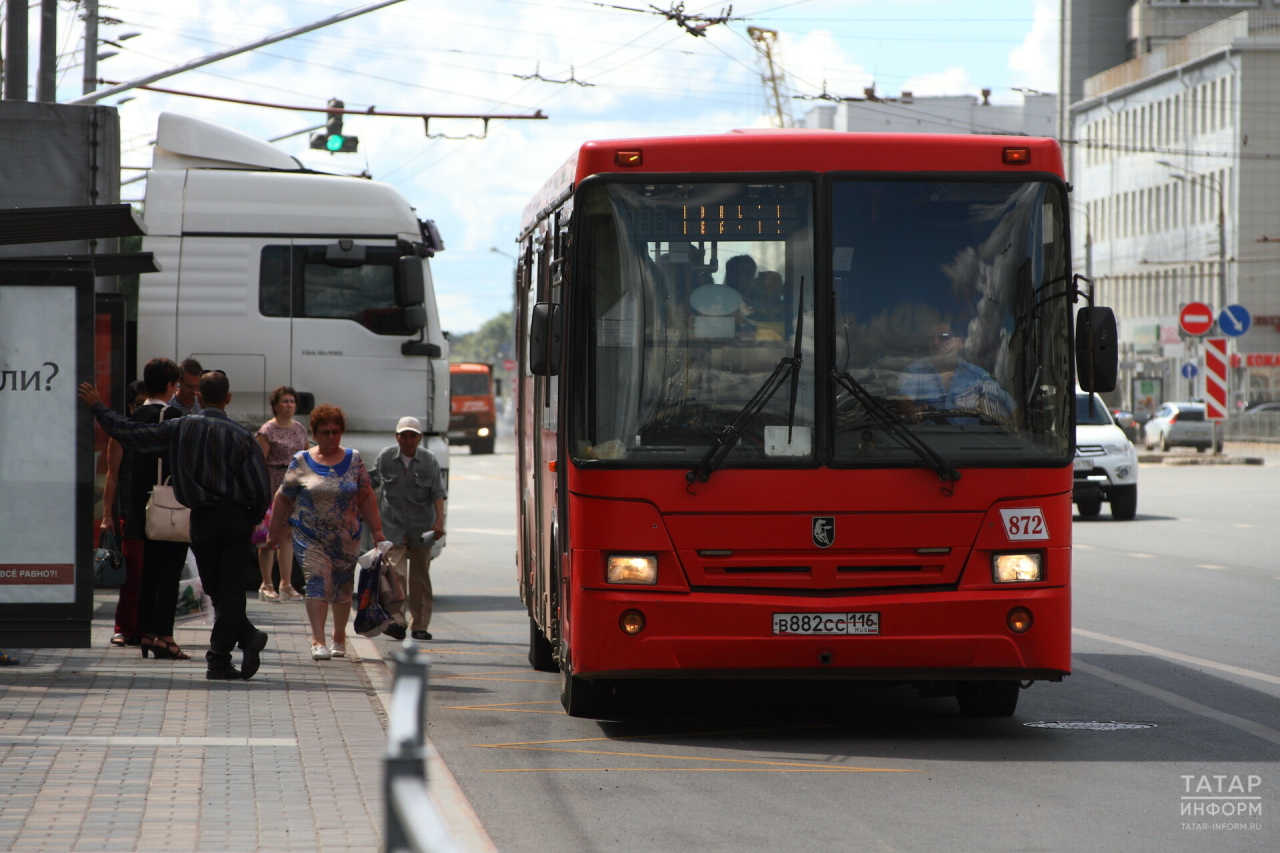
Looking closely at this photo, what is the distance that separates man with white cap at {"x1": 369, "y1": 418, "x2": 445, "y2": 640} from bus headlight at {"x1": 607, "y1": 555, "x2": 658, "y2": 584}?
4596 millimetres

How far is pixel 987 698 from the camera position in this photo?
30.2 feet

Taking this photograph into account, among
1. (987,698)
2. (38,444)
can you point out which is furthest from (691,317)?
(38,444)

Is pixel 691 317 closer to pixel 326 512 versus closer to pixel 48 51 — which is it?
pixel 326 512

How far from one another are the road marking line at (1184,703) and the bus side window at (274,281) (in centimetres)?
833

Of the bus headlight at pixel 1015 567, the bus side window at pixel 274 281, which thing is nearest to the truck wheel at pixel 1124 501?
the bus side window at pixel 274 281

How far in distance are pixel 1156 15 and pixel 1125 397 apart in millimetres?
22688

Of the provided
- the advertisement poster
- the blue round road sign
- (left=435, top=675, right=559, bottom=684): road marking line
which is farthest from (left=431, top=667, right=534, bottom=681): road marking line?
the blue round road sign

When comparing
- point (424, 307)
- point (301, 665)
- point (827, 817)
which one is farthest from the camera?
point (424, 307)

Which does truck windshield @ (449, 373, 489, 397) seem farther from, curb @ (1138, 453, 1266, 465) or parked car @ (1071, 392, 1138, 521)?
parked car @ (1071, 392, 1138, 521)

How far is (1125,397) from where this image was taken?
285ft

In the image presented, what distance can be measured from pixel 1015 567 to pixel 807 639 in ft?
3.41

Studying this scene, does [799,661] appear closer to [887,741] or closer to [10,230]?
[887,741]

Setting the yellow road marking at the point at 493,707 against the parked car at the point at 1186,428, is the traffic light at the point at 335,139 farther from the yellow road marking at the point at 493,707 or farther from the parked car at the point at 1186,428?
the parked car at the point at 1186,428

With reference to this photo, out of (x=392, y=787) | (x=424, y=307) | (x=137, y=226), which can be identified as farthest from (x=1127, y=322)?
(x=392, y=787)
